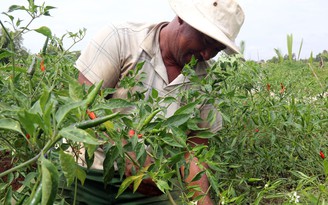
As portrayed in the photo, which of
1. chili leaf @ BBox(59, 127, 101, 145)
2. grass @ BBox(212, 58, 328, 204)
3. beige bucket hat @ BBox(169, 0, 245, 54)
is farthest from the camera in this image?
grass @ BBox(212, 58, 328, 204)

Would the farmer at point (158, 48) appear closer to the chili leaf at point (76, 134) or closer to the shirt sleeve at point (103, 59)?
the shirt sleeve at point (103, 59)

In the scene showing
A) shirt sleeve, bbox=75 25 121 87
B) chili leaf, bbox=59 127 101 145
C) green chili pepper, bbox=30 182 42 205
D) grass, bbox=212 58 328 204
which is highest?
chili leaf, bbox=59 127 101 145

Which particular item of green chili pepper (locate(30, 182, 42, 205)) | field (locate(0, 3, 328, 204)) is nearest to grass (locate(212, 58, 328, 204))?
field (locate(0, 3, 328, 204))

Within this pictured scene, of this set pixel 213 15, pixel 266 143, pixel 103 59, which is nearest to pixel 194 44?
pixel 213 15

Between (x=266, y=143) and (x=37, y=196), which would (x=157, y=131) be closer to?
(x=37, y=196)

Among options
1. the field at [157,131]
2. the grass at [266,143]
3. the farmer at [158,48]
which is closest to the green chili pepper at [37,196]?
the field at [157,131]

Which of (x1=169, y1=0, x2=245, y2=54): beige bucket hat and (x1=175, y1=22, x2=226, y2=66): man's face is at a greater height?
(x1=169, y1=0, x2=245, y2=54): beige bucket hat

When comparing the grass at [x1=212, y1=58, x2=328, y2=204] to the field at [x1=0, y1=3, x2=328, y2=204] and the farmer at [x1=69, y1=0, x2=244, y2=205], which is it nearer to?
the field at [x1=0, y1=3, x2=328, y2=204]

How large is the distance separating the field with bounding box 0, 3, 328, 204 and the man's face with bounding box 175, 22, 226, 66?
50mm

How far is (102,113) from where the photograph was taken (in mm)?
901

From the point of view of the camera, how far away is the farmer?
152cm

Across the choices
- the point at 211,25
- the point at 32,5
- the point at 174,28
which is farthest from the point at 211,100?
the point at 32,5

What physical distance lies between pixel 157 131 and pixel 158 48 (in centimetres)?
88

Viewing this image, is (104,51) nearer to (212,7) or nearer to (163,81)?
(163,81)
